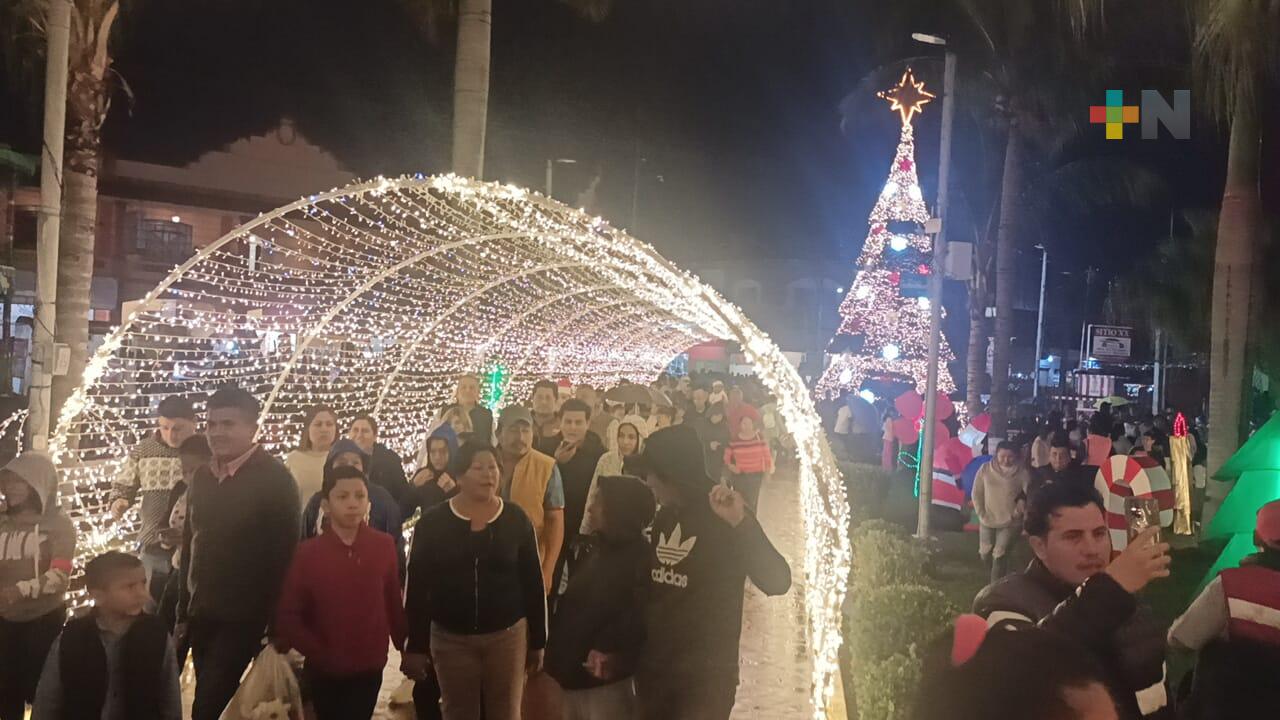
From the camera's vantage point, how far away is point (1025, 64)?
65.2 feet

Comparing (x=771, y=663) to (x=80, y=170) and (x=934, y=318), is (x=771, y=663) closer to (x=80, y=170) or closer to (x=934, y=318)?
(x=934, y=318)

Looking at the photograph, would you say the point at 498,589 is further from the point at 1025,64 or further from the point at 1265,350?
the point at 1265,350

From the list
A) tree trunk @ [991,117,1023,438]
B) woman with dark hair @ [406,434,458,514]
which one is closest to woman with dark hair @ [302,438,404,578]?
woman with dark hair @ [406,434,458,514]

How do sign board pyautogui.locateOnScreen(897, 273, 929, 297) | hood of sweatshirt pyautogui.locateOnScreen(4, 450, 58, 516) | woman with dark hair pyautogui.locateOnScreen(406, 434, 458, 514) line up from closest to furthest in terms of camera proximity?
hood of sweatshirt pyautogui.locateOnScreen(4, 450, 58, 516), woman with dark hair pyautogui.locateOnScreen(406, 434, 458, 514), sign board pyautogui.locateOnScreen(897, 273, 929, 297)

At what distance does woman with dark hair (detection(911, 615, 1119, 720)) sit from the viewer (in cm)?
176

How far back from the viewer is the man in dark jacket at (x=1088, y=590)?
8.81 ft

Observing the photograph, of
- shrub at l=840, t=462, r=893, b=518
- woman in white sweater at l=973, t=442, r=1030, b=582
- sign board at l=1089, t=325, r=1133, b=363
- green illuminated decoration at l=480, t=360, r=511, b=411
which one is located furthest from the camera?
sign board at l=1089, t=325, r=1133, b=363

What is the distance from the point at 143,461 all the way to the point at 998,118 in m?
18.0

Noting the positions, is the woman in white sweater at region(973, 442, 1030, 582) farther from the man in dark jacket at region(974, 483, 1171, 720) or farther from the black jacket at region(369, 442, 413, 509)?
the man in dark jacket at region(974, 483, 1171, 720)

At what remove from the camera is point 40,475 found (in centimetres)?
535

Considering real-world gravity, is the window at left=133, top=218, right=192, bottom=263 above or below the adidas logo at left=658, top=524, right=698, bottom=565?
above

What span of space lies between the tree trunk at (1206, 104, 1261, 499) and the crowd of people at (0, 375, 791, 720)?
9884mm

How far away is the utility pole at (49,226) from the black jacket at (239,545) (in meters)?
6.05

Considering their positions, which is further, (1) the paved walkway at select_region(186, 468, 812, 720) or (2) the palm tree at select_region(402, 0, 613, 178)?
(2) the palm tree at select_region(402, 0, 613, 178)
